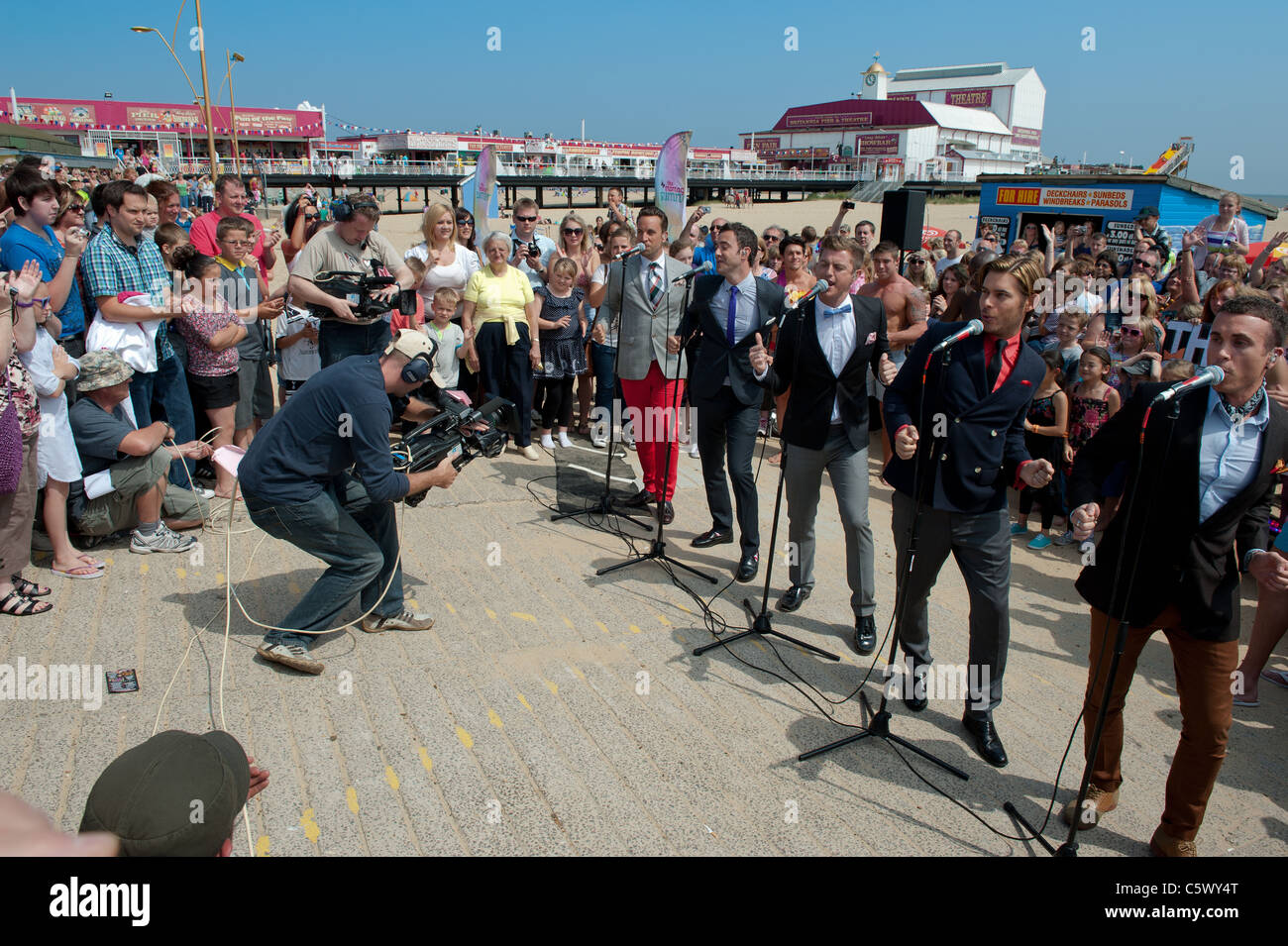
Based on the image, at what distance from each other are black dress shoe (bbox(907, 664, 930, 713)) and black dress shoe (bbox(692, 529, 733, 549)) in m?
2.20

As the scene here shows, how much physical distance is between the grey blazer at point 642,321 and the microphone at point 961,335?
264 centimetres

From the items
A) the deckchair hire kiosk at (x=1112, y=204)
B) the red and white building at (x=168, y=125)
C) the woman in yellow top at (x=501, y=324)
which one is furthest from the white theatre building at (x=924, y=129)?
the woman in yellow top at (x=501, y=324)

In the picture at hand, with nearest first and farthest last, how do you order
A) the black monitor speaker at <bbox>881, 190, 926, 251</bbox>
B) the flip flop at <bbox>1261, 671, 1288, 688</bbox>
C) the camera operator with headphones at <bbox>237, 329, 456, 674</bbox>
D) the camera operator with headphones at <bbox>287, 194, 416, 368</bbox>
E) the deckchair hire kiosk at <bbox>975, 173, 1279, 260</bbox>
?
the camera operator with headphones at <bbox>237, 329, 456, 674</bbox>
the flip flop at <bbox>1261, 671, 1288, 688</bbox>
the camera operator with headphones at <bbox>287, 194, 416, 368</bbox>
the black monitor speaker at <bbox>881, 190, 926, 251</bbox>
the deckchair hire kiosk at <bbox>975, 173, 1279, 260</bbox>

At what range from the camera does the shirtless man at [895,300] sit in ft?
25.2

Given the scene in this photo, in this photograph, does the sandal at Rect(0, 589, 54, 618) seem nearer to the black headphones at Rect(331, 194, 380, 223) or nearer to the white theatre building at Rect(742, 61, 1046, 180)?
the black headphones at Rect(331, 194, 380, 223)

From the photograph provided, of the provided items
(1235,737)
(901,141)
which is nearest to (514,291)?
(1235,737)

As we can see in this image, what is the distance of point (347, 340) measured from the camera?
6.36 m

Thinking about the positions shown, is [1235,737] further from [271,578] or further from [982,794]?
[271,578]

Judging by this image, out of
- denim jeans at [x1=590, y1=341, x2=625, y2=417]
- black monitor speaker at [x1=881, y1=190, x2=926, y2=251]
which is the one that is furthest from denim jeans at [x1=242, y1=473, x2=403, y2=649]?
black monitor speaker at [x1=881, y1=190, x2=926, y2=251]

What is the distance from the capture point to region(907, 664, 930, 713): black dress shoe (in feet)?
13.9

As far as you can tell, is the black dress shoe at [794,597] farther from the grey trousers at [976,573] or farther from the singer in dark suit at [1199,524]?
the singer in dark suit at [1199,524]

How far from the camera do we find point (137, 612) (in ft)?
15.3

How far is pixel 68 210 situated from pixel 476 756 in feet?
17.3

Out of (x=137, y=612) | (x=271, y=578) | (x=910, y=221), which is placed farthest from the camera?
(x=910, y=221)
